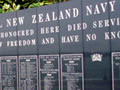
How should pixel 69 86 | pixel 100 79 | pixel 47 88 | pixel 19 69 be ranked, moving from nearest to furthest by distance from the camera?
pixel 100 79
pixel 69 86
pixel 47 88
pixel 19 69

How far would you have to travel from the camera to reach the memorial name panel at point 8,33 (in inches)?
432

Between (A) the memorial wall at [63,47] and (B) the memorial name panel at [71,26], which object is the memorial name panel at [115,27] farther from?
(B) the memorial name panel at [71,26]

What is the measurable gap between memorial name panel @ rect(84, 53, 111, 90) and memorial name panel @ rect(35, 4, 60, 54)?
1126 mm

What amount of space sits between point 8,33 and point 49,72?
6.53 feet

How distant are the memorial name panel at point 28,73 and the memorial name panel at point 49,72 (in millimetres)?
216

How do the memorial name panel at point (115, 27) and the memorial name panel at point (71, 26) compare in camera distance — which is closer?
the memorial name panel at point (115, 27)

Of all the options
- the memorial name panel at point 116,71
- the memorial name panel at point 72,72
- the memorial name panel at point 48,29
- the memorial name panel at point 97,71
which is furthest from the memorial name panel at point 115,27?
the memorial name panel at point 48,29

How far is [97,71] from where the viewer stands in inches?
343

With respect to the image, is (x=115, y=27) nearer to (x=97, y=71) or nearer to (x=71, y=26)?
(x=97, y=71)

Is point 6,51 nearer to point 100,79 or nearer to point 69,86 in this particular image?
point 69,86

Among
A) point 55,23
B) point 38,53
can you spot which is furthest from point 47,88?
point 55,23

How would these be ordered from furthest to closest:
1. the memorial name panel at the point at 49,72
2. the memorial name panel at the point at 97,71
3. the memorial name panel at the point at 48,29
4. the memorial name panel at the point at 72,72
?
the memorial name panel at the point at 48,29 < the memorial name panel at the point at 49,72 < the memorial name panel at the point at 72,72 < the memorial name panel at the point at 97,71

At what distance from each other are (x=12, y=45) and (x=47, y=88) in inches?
70.9

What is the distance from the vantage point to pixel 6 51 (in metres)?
11.2
